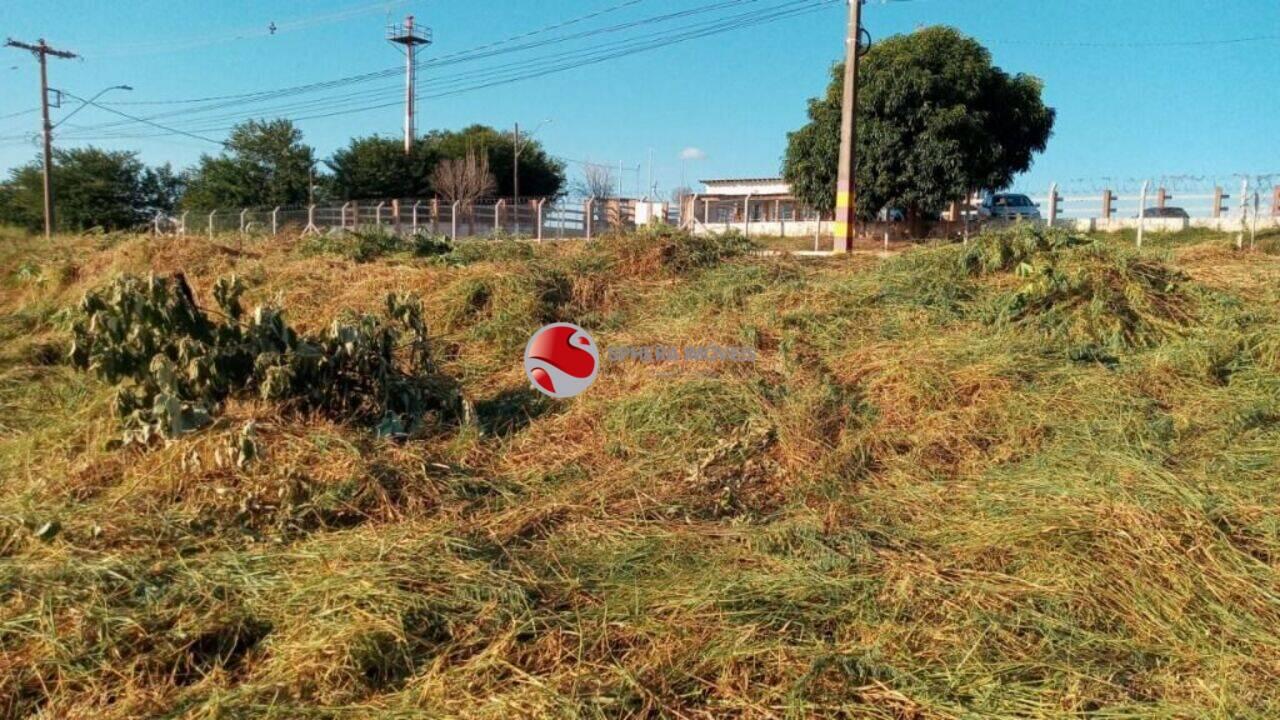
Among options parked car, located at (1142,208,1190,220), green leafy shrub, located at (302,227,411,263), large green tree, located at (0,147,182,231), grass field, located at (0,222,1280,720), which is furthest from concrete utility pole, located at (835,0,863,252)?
large green tree, located at (0,147,182,231)

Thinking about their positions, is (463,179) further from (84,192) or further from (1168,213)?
(1168,213)

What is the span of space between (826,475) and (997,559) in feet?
3.18

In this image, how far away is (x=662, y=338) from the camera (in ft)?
18.3

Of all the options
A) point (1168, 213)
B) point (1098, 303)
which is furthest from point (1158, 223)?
point (1098, 303)

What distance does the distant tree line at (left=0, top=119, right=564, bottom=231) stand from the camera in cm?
3247

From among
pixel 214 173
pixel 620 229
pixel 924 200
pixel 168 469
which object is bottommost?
pixel 168 469

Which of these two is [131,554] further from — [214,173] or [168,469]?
[214,173]

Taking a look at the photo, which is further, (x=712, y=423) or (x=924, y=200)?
(x=924, y=200)

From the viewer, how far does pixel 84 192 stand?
32.4 meters

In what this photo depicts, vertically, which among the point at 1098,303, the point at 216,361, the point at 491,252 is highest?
the point at 491,252

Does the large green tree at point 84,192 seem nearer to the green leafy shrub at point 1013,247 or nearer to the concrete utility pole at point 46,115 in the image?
the concrete utility pole at point 46,115

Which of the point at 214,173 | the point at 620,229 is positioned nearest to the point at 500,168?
the point at 214,173

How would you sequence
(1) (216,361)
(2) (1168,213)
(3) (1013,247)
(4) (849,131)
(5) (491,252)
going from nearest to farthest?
(1) (216,361), (3) (1013,247), (5) (491,252), (4) (849,131), (2) (1168,213)

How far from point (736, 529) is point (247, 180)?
3580 centimetres
